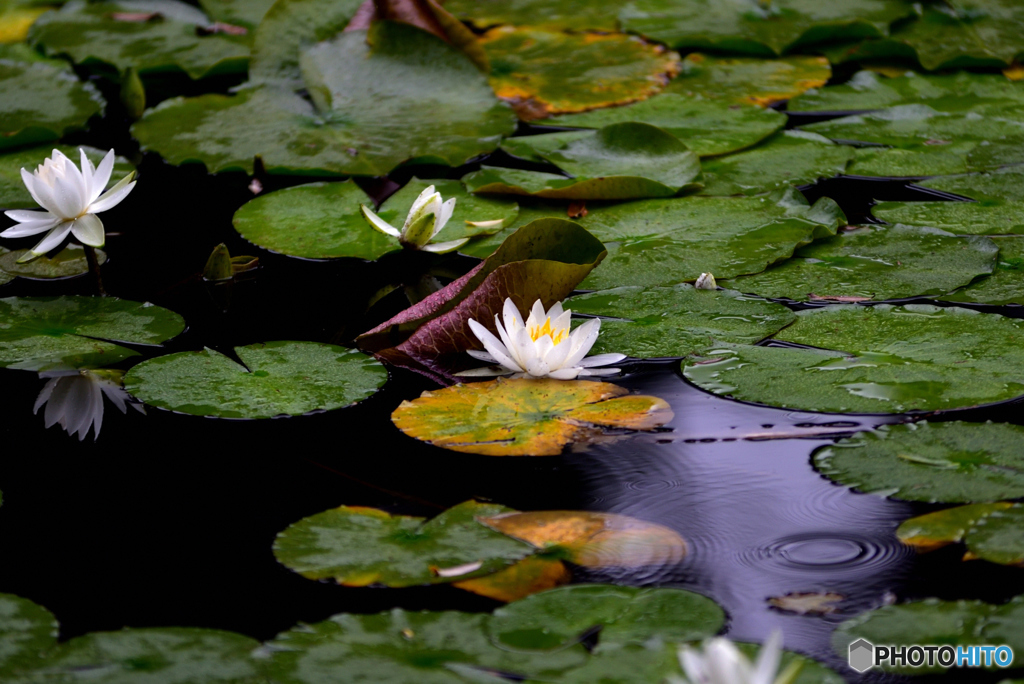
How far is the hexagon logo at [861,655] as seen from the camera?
→ 106 centimetres

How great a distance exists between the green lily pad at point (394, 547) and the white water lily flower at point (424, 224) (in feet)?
2.99

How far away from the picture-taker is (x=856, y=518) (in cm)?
132

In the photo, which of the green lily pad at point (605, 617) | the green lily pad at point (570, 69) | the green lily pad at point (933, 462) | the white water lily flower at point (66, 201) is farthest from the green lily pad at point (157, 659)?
the green lily pad at point (570, 69)

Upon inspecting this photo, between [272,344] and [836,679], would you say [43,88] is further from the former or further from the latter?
[836,679]

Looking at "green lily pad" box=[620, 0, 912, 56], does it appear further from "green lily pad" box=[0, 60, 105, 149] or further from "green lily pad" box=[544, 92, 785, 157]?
"green lily pad" box=[0, 60, 105, 149]

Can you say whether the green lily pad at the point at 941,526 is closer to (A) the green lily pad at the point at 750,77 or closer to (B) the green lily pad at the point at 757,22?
(A) the green lily pad at the point at 750,77

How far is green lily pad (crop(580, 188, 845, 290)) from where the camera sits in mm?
2129

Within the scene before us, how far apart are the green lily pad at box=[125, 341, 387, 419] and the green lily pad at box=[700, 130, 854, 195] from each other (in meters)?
1.25

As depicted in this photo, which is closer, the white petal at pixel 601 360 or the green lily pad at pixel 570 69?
the white petal at pixel 601 360

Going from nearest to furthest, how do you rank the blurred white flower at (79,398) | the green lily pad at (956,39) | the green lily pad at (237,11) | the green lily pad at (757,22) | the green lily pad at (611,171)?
the blurred white flower at (79,398), the green lily pad at (611,171), the green lily pad at (956,39), the green lily pad at (757,22), the green lily pad at (237,11)

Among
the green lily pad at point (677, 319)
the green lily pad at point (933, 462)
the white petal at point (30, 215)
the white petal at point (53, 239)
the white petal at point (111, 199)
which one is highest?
the white petal at point (111, 199)

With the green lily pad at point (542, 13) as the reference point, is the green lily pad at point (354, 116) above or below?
below

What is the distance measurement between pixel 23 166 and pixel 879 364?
238 centimetres
